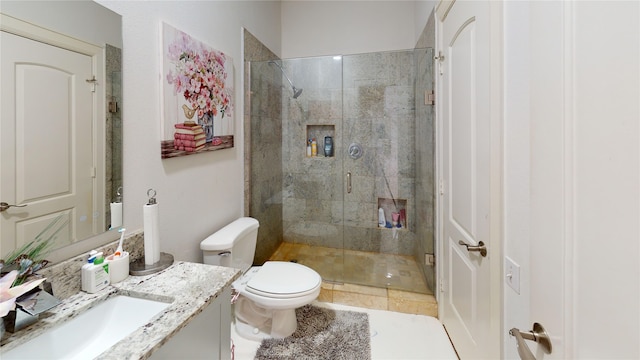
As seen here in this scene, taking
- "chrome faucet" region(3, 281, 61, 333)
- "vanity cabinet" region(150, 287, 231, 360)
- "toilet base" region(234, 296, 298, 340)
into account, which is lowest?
"toilet base" region(234, 296, 298, 340)

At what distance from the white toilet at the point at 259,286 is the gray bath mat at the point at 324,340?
0.27 ft

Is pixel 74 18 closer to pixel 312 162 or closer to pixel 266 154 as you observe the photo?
pixel 266 154

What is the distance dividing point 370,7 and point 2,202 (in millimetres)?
3197

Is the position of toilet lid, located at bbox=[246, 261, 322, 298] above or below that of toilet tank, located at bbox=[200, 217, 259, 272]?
below

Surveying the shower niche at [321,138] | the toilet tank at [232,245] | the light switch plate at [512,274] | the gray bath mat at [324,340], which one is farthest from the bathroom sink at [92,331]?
the shower niche at [321,138]

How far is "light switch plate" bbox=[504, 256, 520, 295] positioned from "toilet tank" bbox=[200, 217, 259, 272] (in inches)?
55.9

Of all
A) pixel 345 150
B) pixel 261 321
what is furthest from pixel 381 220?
pixel 261 321

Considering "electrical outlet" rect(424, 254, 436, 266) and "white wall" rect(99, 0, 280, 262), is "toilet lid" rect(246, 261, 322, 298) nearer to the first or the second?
"white wall" rect(99, 0, 280, 262)

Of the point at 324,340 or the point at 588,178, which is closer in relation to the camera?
the point at 588,178

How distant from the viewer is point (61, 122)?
956 millimetres

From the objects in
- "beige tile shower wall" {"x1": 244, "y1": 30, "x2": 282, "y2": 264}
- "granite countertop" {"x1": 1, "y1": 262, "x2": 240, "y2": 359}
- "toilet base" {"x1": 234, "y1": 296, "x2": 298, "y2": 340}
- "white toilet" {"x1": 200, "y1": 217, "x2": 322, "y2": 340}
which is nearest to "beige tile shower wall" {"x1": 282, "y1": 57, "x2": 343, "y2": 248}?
"beige tile shower wall" {"x1": 244, "y1": 30, "x2": 282, "y2": 264}

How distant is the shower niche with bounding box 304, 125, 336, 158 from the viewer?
2.84 metres

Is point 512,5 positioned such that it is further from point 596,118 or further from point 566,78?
point 596,118

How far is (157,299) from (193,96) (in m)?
1.13
